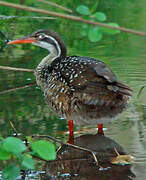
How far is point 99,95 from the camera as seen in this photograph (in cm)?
579

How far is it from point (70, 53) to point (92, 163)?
517 cm

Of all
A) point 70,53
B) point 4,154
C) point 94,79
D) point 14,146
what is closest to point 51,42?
point 94,79

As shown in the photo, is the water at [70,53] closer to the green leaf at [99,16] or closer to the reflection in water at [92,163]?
the reflection in water at [92,163]

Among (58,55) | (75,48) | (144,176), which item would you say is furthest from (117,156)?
(75,48)

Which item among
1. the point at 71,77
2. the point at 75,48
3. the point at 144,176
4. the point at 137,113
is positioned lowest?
the point at 144,176

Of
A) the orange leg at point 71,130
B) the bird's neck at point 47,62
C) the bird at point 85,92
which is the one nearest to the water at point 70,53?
the orange leg at point 71,130

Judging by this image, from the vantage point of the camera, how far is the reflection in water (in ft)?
16.4

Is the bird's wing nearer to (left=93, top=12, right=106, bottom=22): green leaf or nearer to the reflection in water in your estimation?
the reflection in water

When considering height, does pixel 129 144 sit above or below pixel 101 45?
below

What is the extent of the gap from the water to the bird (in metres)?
0.28

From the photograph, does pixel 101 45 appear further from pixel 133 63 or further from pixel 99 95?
pixel 99 95

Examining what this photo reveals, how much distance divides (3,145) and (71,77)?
2.95 meters

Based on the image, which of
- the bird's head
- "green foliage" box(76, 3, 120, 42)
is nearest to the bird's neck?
the bird's head

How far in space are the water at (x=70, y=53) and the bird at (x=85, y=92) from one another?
0.92ft
